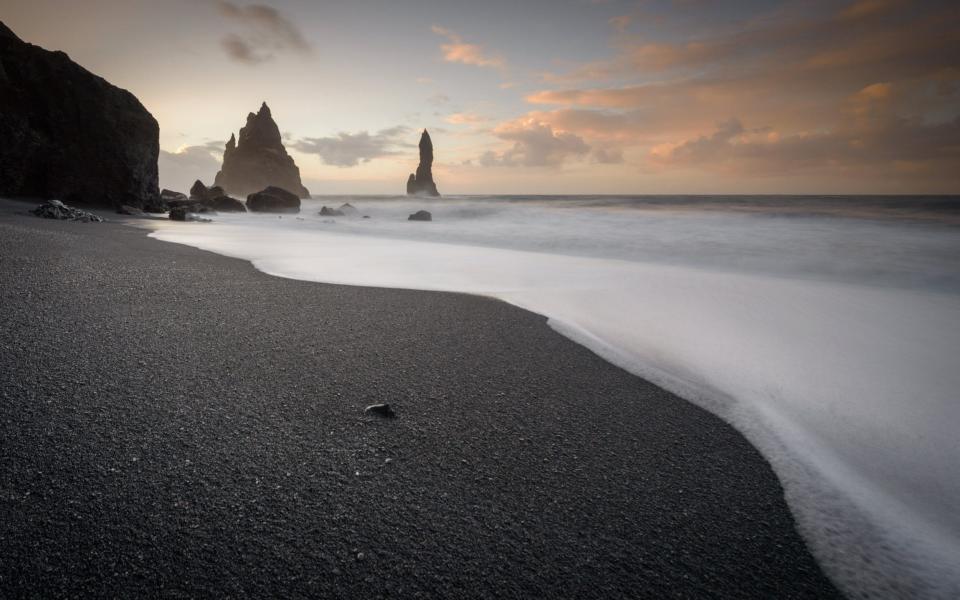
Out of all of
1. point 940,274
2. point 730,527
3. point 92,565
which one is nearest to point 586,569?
point 730,527

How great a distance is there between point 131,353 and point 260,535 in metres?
1.88

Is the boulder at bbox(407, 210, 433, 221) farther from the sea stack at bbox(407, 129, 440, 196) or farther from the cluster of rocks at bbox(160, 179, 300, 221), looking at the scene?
the sea stack at bbox(407, 129, 440, 196)

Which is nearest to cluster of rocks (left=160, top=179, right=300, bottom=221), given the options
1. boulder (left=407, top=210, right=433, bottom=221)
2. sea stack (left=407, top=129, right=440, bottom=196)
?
boulder (left=407, top=210, right=433, bottom=221)

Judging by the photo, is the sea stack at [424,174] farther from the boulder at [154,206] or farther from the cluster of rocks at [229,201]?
the boulder at [154,206]

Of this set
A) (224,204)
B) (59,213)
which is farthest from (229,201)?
(59,213)

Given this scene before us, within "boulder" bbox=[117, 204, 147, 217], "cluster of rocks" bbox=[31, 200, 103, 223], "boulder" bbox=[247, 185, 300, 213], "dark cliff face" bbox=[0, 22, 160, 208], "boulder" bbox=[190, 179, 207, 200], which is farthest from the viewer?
"boulder" bbox=[190, 179, 207, 200]

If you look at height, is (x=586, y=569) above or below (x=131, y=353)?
below

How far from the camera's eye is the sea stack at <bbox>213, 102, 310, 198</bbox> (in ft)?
290

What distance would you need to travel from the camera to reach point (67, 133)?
1570cm

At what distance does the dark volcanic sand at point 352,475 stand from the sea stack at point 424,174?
117 metres

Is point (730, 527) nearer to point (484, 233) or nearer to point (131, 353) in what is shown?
point (131, 353)

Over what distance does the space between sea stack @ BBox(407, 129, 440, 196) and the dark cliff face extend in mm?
98786

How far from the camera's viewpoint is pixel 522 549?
1.32 meters

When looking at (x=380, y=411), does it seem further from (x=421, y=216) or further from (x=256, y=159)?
(x=256, y=159)
